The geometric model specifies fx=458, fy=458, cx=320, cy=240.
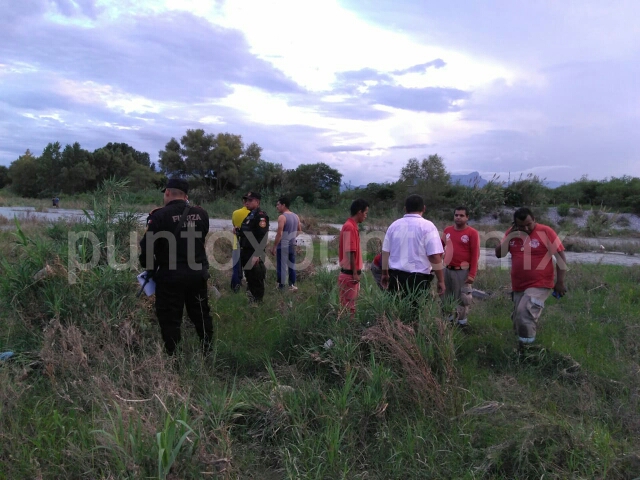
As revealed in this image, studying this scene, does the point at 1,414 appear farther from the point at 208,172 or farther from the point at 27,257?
the point at 208,172

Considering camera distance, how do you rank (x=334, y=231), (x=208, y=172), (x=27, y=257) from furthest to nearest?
1. (x=208, y=172)
2. (x=334, y=231)
3. (x=27, y=257)

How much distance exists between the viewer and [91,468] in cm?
265

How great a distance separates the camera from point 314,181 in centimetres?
3431

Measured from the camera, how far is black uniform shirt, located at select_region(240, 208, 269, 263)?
6457 millimetres

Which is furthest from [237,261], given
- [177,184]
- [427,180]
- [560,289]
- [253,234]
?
[427,180]

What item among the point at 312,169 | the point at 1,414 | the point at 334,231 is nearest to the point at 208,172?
the point at 312,169

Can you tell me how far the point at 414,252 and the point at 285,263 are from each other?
126 inches

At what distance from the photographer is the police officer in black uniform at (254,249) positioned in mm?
6383

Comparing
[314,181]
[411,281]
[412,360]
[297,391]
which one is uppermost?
[314,181]

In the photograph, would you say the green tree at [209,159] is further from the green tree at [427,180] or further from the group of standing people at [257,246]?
the group of standing people at [257,246]

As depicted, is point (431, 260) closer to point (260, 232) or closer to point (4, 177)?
point (260, 232)

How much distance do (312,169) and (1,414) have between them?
3205cm

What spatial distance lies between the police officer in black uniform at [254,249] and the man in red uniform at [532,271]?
331cm

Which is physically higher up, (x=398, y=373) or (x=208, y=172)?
(x=208, y=172)
